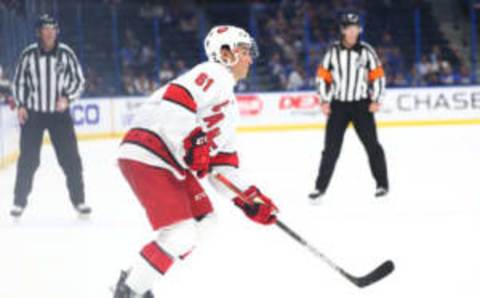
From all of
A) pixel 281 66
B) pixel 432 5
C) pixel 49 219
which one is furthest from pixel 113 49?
pixel 49 219

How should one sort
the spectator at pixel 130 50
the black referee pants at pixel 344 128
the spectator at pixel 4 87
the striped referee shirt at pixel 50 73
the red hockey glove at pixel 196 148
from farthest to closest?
1. the spectator at pixel 130 50
2. the spectator at pixel 4 87
3. the black referee pants at pixel 344 128
4. the striped referee shirt at pixel 50 73
5. the red hockey glove at pixel 196 148

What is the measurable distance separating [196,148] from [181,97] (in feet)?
0.54

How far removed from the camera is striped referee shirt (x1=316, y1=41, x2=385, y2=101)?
16.7ft

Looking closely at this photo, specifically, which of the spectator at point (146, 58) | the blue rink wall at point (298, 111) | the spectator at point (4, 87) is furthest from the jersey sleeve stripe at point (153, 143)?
the spectator at point (146, 58)

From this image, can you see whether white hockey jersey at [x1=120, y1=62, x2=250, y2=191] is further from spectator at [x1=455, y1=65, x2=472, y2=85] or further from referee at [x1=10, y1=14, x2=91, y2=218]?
spectator at [x1=455, y1=65, x2=472, y2=85]

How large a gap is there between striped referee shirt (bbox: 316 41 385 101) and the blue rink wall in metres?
4.95

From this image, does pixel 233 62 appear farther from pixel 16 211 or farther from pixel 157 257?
pixel 16 211

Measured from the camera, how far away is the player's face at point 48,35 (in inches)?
184

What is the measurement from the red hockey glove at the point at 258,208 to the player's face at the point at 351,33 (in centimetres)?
241

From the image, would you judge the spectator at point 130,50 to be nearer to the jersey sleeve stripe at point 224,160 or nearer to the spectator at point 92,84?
the spectator at point 92,84

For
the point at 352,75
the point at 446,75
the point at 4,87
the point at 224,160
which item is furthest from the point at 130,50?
the point at 224,160

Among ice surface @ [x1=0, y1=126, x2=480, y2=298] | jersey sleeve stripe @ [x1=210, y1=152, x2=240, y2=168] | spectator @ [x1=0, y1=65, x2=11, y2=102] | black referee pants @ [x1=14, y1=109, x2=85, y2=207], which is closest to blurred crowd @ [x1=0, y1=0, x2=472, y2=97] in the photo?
spectator @ [x1=0, y1=65, x2=11, y2=102]

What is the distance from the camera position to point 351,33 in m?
5.05

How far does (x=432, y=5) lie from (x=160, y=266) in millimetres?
10771
